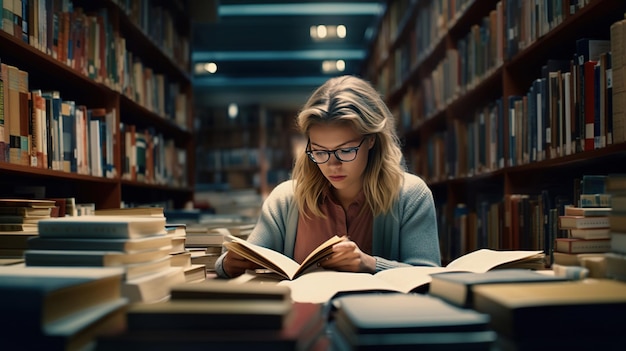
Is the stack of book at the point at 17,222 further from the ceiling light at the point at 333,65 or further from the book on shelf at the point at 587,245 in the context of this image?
the ceiling light at the point at 333,65

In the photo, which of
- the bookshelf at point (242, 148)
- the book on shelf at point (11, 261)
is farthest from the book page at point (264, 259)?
the bookshelf at point (242, 148)

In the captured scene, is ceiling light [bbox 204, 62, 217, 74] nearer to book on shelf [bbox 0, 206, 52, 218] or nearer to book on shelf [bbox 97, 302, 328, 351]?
book on shelf [bbox 0, 206, 52, 218]

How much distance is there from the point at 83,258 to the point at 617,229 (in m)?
0.86

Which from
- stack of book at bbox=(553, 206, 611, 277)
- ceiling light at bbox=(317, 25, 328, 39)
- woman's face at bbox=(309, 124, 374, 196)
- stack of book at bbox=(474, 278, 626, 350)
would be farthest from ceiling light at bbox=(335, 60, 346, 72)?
stack of book at bbox=(474, 278, 626, 350)

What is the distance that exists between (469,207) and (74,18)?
2.24 metres

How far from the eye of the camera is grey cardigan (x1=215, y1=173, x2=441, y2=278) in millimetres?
1773

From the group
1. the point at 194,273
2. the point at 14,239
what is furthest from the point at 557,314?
the point at 14,239

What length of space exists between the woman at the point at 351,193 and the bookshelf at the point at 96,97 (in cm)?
83

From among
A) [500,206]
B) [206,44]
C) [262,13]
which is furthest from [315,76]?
[500,206]

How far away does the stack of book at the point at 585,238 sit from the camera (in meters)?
1.03

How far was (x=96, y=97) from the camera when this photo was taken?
8.80ft

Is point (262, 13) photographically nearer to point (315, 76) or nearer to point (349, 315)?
point (315, 76)

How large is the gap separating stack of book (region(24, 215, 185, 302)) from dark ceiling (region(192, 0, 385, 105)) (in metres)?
4.19

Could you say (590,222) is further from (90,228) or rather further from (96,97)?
(96,97)
